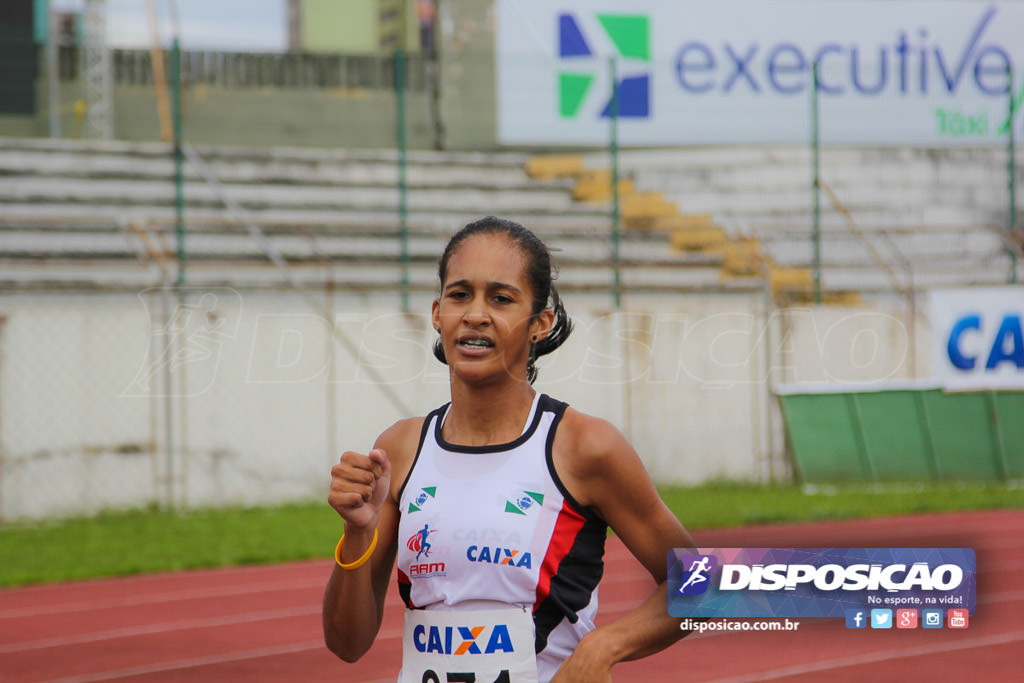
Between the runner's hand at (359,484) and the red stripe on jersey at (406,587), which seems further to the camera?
the red stripe on jersey at (406,587)

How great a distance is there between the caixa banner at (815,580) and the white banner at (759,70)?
15754 mm

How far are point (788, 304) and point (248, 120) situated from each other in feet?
27.5

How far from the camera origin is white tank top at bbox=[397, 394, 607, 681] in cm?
273

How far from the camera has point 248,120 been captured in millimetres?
20234

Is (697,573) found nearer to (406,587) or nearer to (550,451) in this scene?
(550,451)

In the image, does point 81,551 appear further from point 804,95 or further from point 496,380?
point 804,95

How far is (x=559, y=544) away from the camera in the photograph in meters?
2.79

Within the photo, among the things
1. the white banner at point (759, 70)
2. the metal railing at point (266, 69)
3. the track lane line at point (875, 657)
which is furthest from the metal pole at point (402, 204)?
the track lane line at point (875, 657)

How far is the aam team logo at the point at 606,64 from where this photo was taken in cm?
1828

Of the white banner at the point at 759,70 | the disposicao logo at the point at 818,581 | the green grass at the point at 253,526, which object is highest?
the white banner at the point at 759,70

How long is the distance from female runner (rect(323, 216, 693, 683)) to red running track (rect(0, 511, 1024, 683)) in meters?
3.11

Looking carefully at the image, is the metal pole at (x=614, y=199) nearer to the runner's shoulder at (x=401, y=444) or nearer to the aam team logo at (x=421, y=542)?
the runner's shoulder at (x=401, y=444)

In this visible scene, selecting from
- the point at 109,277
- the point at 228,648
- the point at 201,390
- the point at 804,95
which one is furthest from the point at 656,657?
the point at 804,95

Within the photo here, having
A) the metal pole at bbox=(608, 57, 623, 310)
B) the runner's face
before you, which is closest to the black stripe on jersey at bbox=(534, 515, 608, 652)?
the runner's face
